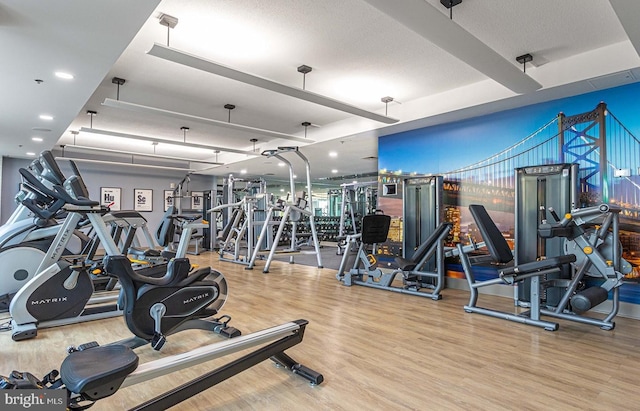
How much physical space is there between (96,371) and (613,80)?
492 cm

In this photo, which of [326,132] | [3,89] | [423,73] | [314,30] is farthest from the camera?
[326,132]

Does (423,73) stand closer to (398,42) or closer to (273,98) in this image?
(398,42)

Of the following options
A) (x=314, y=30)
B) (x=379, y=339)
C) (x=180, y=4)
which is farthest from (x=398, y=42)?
(x=379, y=339)

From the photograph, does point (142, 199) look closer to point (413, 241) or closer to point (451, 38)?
point (413, 241)

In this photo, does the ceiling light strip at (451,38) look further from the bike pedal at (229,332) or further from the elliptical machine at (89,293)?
the bike pedal at (229,332)

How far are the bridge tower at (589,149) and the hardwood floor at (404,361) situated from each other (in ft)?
4.54

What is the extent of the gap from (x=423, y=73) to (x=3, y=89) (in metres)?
4.70

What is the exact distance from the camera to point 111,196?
9.95 m

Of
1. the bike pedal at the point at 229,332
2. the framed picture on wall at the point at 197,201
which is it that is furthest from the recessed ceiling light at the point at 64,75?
the framed picture on wall at the point at 197,201

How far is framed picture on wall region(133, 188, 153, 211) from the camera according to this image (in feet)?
34.1

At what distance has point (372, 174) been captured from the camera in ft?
37.6

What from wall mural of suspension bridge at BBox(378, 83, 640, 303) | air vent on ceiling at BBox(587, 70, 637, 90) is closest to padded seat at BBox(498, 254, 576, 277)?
wall mural of suspension bridge at BBox(378, 83, 640, 303)

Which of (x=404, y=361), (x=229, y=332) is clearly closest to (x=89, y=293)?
(x=229, y=332)

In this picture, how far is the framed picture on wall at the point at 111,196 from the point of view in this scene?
9.81 m
